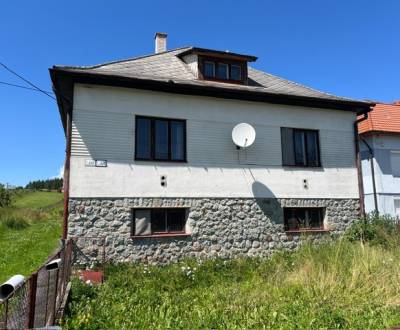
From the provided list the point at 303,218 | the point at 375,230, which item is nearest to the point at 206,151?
the point at 303,218

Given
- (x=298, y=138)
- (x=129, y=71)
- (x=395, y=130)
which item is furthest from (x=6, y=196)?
(x=395, y=130)

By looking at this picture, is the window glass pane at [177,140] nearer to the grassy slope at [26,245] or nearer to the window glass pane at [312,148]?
the window glass pane at [312,148]

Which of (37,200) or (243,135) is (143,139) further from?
(37,200)

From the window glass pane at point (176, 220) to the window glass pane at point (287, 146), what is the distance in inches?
160

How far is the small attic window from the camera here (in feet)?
44.3

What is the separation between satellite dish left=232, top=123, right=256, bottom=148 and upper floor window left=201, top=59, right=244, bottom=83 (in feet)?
8.52

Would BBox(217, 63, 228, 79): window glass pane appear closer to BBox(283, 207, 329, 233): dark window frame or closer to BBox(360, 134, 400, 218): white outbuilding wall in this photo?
BBox(283, 207, 329, 233): dark window frame

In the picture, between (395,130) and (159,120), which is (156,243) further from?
(395,130)

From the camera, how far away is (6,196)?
3216 cm

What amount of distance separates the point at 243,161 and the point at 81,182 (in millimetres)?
5125

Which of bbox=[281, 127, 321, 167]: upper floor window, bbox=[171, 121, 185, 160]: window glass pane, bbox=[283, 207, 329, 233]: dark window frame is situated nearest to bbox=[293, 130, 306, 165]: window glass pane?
bbox=[281, 127, 321, 167]: upper floor window

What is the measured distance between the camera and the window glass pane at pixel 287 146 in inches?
515

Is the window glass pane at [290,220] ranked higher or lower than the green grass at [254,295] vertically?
higher

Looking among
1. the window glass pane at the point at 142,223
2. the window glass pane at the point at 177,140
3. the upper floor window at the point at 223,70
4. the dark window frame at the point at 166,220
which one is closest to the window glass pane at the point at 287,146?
the upper floor window at the point at 223,70
